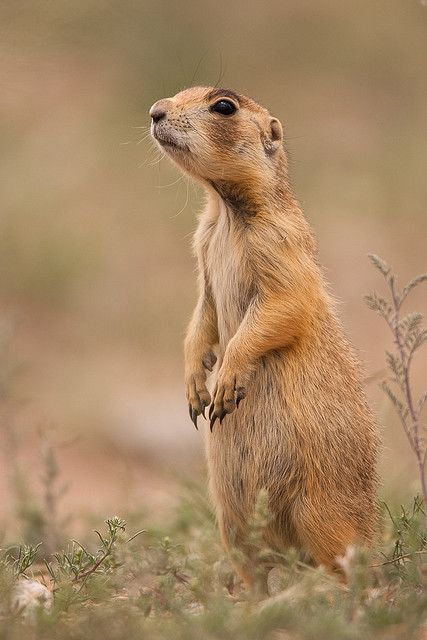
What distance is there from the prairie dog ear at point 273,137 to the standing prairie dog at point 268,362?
0.02 meters

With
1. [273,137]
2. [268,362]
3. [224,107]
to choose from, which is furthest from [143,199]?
[268,362]

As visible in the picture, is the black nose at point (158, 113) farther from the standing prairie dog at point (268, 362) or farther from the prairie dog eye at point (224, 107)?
the prairie dog eye at point (224, 107)

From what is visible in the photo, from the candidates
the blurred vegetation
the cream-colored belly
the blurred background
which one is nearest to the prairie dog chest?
the cream-colored belly

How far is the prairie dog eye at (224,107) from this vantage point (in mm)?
5445

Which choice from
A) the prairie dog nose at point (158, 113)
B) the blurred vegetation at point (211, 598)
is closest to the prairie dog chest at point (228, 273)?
the prairie dog nose at point (158, 113)

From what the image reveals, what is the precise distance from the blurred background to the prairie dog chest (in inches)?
55.8

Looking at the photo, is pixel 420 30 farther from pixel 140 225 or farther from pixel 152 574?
pixel 152 574

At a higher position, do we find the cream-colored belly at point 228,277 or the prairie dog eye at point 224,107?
the prairie dog eye at point 224,107

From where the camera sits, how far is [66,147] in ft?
56.5

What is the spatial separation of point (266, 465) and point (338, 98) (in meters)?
14.8

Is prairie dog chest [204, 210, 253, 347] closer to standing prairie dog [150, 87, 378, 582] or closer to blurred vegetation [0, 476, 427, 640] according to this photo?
standing prairie dog [150, 87, 378, 582]

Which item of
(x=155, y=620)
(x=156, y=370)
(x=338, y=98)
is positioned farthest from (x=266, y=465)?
(x=338, y=98)

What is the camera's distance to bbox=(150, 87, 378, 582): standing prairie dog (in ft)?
16.6

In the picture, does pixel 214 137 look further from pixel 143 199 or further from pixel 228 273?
pixel 143 199
